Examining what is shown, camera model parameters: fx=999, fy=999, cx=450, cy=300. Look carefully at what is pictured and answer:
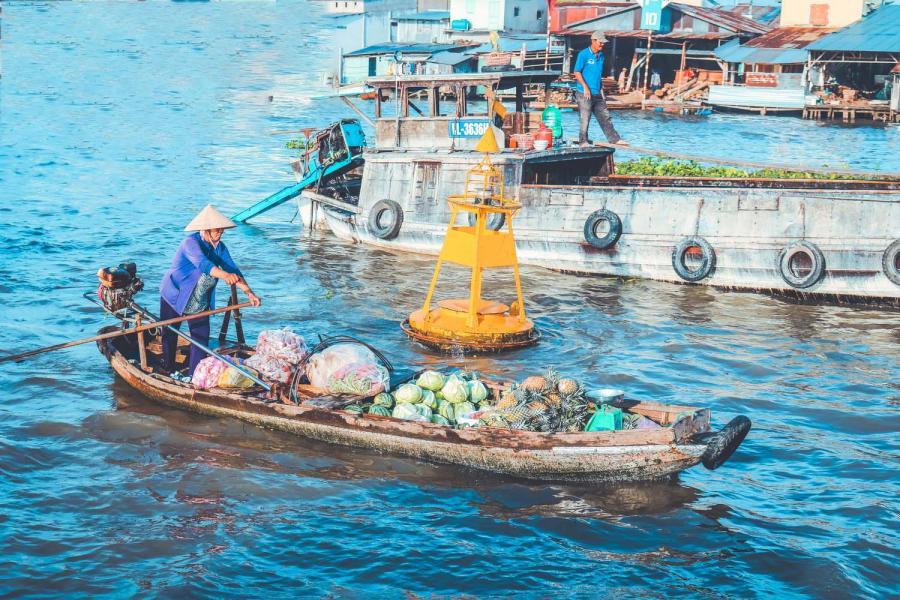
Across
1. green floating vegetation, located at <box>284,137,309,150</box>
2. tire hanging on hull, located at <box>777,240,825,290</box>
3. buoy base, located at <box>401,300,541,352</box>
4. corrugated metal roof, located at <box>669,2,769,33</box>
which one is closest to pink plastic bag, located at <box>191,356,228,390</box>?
buoy base, located at <box>401,300,541,352</box>

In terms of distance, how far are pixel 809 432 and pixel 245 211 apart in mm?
14663

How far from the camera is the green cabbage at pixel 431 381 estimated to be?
10.6 metres

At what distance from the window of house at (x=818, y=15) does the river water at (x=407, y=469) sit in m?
33.7

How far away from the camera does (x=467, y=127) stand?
18594 mm

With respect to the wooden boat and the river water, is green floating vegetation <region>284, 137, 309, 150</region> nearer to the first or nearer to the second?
the river water

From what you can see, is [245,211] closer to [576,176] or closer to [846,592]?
[576,176]

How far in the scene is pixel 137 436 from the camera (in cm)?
1098

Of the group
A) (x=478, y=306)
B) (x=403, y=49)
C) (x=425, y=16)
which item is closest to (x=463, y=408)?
(x=478, y=306)

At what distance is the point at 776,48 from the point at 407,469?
130ft

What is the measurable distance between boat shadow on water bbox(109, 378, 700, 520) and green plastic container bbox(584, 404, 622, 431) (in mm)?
522

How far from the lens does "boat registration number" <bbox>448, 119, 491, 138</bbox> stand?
1844cm

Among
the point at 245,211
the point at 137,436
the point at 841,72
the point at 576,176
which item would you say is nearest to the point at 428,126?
the point at 576,176

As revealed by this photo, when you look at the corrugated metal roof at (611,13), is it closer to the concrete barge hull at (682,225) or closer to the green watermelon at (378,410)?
the concrete barge hull at (682,225)

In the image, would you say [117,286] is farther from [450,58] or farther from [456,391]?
[450,58]
